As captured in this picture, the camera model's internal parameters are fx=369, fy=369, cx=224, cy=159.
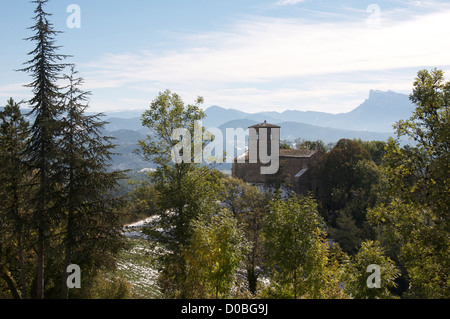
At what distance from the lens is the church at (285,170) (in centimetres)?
5719

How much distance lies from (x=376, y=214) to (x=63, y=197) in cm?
1305

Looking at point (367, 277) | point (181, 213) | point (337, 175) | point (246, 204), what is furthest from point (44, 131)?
point (337, 175)

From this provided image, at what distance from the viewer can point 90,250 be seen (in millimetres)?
16922

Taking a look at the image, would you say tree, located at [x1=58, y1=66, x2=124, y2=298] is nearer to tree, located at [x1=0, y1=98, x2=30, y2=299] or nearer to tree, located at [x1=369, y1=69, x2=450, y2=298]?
tree, located at [x1=0, y1=98, x2=30, y2=299]

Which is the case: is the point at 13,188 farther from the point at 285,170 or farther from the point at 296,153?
the point at 296,153

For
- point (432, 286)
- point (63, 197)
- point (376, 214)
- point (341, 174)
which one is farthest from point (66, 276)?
point (341, 174)

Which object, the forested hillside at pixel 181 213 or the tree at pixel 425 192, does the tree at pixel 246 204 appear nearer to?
the forested hillside at pixel 181 213

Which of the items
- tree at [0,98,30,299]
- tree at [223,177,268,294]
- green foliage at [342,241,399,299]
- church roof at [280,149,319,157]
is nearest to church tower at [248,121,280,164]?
church roof at [280,149,319,157]

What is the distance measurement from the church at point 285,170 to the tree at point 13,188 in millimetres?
39925

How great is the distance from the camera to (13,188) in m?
17.3

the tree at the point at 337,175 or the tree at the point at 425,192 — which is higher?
the tree at the point at 425,192

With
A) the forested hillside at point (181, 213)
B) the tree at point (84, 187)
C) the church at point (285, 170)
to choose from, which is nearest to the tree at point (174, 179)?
the forested hillside at point (181, 213)

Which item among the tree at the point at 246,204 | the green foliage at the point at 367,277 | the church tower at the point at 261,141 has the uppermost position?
the church tower at the point at 261,141
